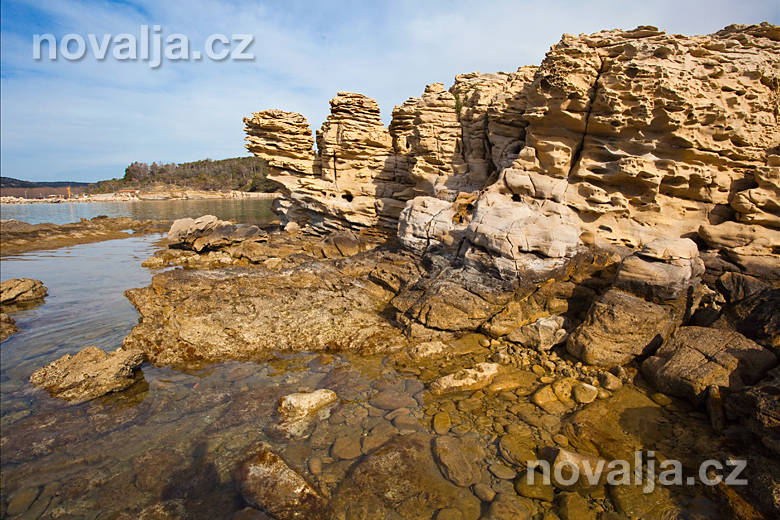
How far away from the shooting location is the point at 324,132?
21844 mm

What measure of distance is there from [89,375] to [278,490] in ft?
18.2

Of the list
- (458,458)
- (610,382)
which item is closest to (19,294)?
(458,458)

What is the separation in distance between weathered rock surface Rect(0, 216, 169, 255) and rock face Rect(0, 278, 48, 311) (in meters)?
14.8

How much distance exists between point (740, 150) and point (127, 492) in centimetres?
1635

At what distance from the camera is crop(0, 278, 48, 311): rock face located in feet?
42.5

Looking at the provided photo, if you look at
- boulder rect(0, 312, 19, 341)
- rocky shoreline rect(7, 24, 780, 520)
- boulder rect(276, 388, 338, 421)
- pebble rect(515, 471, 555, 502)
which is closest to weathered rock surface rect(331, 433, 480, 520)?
rocky shoreline rect(7, 24, 780, 520)

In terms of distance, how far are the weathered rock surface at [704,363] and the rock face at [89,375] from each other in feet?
35.0

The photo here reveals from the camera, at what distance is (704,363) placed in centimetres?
629

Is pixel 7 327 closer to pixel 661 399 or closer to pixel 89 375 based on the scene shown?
pixel 89 375

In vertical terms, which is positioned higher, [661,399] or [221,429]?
[661,399]

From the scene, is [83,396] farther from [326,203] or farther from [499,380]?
[326,203]

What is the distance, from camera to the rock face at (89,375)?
717 centimetres

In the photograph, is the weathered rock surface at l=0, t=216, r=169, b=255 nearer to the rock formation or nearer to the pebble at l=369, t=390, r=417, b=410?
the rock formation

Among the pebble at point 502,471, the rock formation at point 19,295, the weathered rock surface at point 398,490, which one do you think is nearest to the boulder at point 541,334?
the pebble at point 502,471
